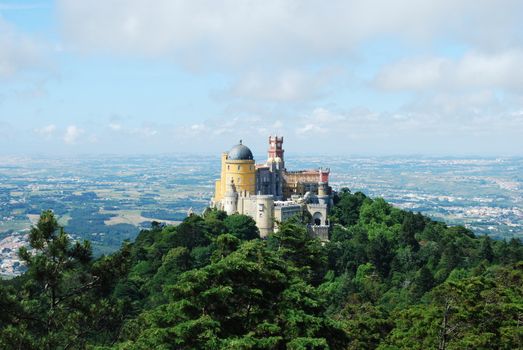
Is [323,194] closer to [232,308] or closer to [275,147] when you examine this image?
[275,147]

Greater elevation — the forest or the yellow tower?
the yellow tower

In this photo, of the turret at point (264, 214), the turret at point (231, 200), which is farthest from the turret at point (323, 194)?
the turret at point (231, 200)

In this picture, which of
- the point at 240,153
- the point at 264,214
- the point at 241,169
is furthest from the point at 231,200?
the point at 240,153

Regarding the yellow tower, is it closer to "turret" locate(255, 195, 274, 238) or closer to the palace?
the palace

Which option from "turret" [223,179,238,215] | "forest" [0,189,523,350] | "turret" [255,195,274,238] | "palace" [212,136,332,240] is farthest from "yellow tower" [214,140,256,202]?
"forest" [0,189,523,350]

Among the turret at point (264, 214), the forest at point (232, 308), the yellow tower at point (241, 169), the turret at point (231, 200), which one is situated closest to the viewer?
the forest at point (232, 308)

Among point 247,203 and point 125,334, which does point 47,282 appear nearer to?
point 125,334

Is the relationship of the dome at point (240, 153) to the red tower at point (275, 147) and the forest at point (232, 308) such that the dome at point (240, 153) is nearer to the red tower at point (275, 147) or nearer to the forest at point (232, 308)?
the red tower at point (275, 147)

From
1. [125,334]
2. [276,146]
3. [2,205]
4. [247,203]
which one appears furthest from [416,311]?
[2,205]
